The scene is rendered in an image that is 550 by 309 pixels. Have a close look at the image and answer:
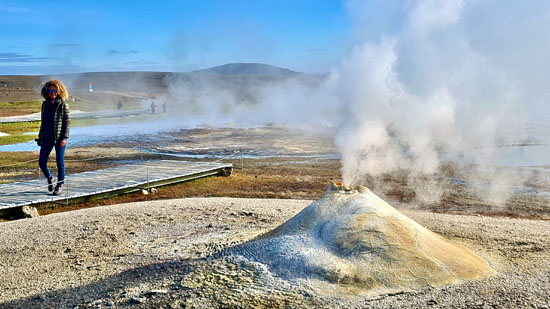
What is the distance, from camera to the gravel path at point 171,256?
15.7 feet

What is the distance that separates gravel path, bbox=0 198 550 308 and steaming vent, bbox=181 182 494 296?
0.57 ft

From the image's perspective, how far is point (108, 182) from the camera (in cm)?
1115

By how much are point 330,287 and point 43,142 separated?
5.51 metres

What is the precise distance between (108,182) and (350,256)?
7266mm

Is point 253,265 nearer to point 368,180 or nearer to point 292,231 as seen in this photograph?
point 292,231

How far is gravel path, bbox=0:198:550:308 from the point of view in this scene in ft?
15.7

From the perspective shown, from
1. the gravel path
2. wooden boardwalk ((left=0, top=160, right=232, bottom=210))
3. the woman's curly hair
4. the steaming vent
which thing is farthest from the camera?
wooden boardwalk ((left=0, top=160, right=232, bottom=210))

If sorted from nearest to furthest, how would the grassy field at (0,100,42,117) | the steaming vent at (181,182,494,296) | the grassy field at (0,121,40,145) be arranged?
1. the steaming vent at (181,182,494,296)
2. the grassy field at (0,121,40,145)
3. the grassy field at (0,100,42,117)

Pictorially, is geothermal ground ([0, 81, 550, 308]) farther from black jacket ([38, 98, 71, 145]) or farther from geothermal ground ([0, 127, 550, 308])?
black jacket ([38, 98, 71, 145])

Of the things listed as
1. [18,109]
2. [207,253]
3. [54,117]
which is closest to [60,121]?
[54,117]

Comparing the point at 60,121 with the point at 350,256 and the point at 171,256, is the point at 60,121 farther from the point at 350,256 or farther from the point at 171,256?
the point at 350,256

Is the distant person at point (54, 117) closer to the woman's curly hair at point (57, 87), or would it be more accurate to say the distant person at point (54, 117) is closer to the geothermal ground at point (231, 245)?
the woman's curly hair at point (57, 87)

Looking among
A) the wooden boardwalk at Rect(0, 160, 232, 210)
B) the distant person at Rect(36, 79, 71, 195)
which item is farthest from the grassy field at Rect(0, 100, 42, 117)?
the distant person at Rect(36, 79, 71, 195)

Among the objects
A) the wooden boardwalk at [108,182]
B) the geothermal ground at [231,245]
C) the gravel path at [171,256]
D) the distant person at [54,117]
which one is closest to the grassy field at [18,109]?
the geothermal ground at [231,245]
